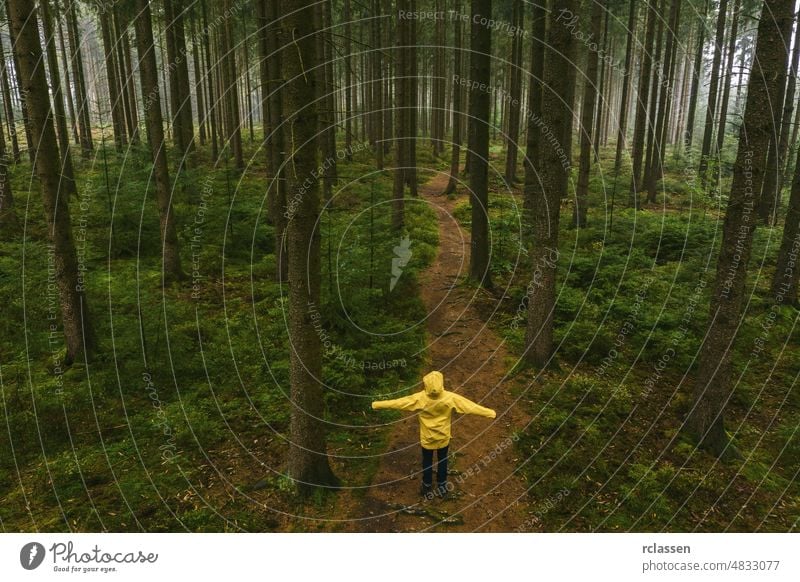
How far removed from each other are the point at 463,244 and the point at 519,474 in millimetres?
12481

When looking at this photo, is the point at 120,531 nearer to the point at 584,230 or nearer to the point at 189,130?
the point at 584,230

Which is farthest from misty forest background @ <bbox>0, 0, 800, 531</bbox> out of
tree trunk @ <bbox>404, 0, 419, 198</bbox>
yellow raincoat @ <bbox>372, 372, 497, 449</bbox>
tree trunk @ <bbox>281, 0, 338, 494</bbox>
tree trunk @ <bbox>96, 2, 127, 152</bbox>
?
tree trunk @ <bbox>96, 2, 127, 152</bbox>

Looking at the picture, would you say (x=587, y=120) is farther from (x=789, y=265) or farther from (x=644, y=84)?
(x=789, y=265)

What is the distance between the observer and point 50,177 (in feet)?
29.7

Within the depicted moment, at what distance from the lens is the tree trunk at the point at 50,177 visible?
28.0 ft

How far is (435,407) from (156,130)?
1060 cm

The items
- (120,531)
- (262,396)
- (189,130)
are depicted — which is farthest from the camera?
(189,130)

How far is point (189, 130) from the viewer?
967 inches

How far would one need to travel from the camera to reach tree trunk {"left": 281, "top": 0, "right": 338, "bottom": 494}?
240 inches

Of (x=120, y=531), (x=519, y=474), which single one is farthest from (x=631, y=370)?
(x=120, y=531)

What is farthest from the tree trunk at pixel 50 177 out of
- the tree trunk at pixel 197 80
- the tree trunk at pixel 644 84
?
the tree trunk at pixel 644 84

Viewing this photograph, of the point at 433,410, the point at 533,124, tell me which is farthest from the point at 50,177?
the point at 533,124

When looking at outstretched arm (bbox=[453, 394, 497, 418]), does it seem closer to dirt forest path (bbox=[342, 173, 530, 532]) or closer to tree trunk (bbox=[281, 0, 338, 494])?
dirt forest path (bbox=[342, 173, 530, 532])

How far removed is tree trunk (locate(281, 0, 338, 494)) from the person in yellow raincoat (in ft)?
3.73
